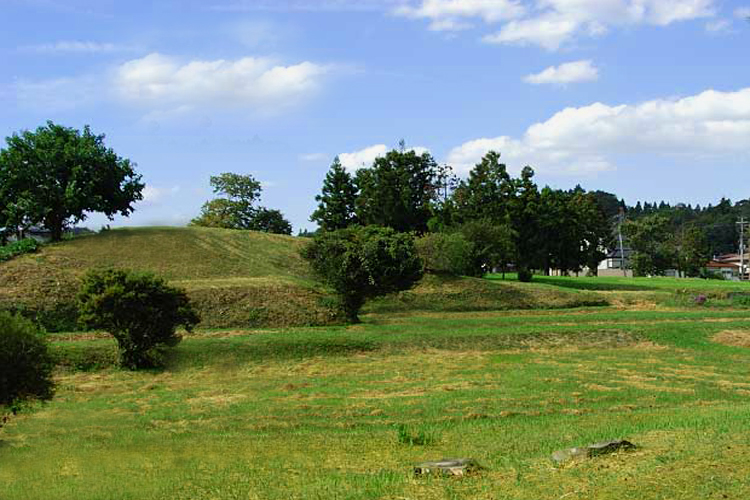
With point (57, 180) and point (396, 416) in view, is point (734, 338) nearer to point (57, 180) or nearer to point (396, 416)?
point (396, 416)

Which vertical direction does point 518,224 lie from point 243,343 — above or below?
above

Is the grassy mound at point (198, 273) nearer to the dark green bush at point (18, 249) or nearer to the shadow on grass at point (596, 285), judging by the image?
the dark green bush at point (18, 249)

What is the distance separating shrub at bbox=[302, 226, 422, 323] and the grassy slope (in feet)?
7.12

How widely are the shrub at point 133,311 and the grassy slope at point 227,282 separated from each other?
30.4ft

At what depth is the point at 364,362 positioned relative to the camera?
99.3ft

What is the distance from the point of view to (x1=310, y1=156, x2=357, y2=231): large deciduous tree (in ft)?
266

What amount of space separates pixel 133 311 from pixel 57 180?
31.9 metres


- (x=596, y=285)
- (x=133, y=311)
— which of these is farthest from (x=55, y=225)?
(x=596, y=285)

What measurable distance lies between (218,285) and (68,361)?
656 inches

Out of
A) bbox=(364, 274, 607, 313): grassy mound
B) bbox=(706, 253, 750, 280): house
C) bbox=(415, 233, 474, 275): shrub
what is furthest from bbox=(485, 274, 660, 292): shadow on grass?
bbox=(706, 253, 750, 280): house

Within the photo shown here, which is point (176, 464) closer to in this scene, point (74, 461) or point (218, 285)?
point (74, 461)

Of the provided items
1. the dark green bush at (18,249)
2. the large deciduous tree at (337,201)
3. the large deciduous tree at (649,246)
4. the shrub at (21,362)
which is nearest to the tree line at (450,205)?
the large deciduous tree at (337,201)

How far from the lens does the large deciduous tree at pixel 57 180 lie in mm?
55375

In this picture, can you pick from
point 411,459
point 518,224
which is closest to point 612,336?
point 411,459
